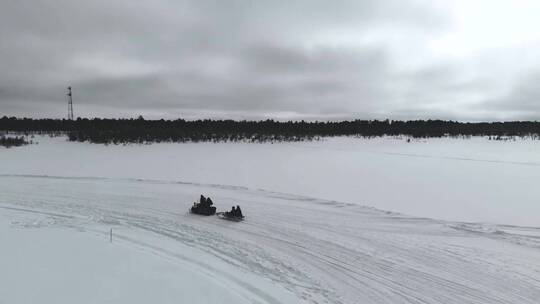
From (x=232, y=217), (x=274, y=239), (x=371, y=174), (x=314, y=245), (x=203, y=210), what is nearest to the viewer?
(x=314, y=245)

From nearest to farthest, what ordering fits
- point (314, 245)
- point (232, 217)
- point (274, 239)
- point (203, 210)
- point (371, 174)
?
point (314, 245)
point (274, 239)
point (232, 217)
point (203, 210)
point (371, 174)

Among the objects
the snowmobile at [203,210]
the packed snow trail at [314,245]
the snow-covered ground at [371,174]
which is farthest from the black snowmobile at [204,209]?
the snow-covered ground at [371,174]

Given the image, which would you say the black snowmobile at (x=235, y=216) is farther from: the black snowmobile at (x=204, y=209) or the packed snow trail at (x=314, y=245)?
the black snowmobile at (x=204, y=209)

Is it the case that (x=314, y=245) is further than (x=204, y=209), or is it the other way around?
(x=204, y=209)

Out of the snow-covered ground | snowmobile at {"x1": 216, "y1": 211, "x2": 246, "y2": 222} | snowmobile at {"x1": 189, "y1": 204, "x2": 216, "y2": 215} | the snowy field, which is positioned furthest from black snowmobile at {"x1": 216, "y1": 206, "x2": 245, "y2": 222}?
the snow-covered ground

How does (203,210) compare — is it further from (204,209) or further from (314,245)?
(314,245)

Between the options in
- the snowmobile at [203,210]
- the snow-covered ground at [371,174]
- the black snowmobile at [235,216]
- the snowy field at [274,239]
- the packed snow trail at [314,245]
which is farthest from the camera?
the snow-covered ground at [371,174]

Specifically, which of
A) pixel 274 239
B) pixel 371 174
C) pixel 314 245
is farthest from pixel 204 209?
pixel 371 174
